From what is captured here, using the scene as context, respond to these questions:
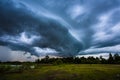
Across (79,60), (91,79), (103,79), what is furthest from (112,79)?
(79,60)

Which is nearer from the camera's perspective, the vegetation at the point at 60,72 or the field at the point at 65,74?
the field at the point at 65,74

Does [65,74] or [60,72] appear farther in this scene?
[60,72]

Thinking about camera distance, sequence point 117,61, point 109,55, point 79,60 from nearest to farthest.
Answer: point 117,61, point 109,55, point 79,60

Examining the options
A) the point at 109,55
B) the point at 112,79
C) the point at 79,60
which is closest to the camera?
the point at 112,79

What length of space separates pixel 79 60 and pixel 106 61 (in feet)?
108

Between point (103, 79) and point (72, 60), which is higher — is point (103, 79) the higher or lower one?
the lower one

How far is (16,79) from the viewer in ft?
182

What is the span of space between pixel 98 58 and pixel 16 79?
145496 mm

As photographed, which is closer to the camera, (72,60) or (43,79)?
(43,79)

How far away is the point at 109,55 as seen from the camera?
177m

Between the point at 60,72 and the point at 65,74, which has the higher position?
the point at 60,72

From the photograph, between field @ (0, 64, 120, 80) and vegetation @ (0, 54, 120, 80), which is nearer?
field @ (0, 64, 120, 80)

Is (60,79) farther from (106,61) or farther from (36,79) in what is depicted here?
(106,61)

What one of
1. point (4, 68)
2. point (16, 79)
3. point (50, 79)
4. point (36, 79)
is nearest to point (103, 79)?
point (50, 79)
